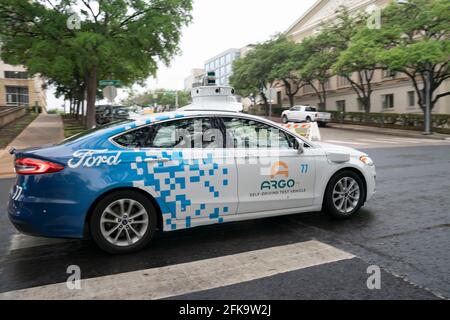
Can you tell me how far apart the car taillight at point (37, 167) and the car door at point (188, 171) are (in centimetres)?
84

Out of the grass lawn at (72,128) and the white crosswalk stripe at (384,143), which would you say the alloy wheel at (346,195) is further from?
the grass lawn at (72,128)

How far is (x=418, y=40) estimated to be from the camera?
83.8ft

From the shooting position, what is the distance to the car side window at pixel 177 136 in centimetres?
470

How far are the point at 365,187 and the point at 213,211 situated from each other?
2.41m

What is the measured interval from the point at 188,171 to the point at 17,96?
8363cm

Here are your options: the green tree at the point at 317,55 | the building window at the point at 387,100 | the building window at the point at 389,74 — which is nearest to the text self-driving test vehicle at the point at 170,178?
the building window at the point at 389,74

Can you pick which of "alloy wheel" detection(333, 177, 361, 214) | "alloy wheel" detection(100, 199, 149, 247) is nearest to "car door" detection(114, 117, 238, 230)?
"alloy wheel" detection(100, 199, 149, 247)

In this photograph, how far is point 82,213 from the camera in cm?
429

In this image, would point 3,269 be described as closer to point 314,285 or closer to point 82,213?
point 82,213

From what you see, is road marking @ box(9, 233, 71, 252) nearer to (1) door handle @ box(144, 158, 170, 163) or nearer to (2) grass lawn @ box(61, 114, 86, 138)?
(1) door handle @ box(144, 158, 170, 163)

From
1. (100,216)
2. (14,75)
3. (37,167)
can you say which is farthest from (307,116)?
(14,75)

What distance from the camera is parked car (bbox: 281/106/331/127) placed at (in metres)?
34.2

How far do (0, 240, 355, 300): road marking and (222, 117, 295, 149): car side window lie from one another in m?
1.37

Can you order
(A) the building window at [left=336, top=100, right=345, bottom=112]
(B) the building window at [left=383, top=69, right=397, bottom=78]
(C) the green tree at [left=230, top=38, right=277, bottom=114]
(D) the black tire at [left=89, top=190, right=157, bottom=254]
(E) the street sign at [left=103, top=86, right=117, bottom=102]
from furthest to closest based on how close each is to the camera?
(A) the building window at [left=336, top=100, right=345, bottom=112]
(C) the green tree at [left=230, top=38, right=277, bottom=114]
(B) the building window at [left=383, top=69, right=397, bottom=78]
(E) the street sign at [left=103, top=86, right=117, bottom=102]
(D) the black tire at [left=89, top=190, right=157, bottom=254]
